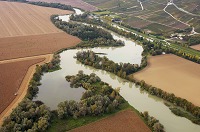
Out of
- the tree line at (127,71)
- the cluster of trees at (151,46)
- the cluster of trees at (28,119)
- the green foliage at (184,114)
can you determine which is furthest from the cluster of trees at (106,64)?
the cluster of trees at (28,119)

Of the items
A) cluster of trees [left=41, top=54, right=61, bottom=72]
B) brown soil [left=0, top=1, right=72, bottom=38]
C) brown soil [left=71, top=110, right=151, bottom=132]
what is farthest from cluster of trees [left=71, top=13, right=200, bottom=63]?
brown soil [left=71, top=110, right=151, bottom=132]

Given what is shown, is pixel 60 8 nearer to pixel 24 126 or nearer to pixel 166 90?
pixel 166 90

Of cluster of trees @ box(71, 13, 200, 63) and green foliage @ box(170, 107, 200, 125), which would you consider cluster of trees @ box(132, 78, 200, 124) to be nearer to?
green foliage @ box(170, 107, 200, 125)

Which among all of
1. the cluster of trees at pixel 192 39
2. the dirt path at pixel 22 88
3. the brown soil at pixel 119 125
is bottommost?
the brown soil at pixel 119 125

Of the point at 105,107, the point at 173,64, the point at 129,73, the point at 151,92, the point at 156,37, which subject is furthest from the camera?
the point at 156,37

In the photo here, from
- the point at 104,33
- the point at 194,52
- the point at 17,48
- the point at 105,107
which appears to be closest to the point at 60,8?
the point at 104,33

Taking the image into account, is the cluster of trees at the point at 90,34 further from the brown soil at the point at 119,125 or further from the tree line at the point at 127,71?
the brown soil at the point at 119,125
